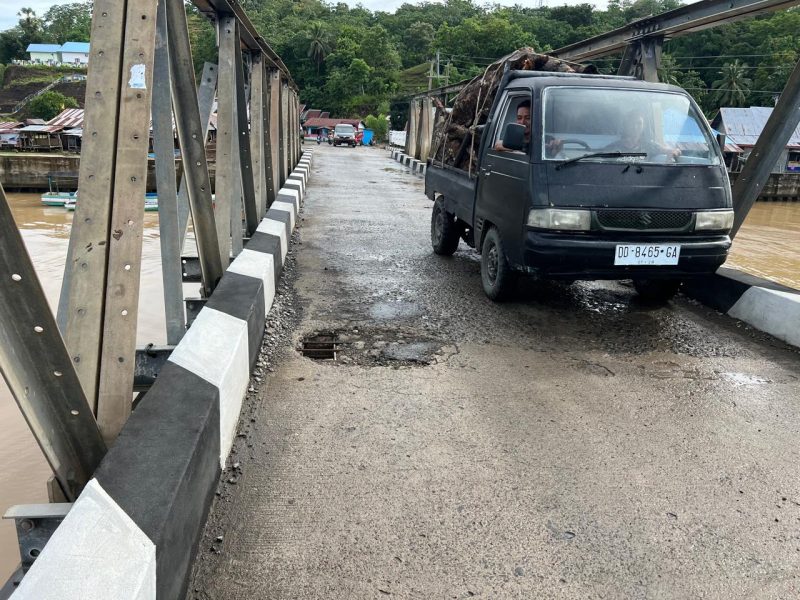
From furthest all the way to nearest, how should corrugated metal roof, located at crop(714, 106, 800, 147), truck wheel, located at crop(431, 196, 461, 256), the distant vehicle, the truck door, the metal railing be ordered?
the distant vehicle, corrugated metal roof, located at crop(714, 106, 800, 147), truck wheel, located at crop(431, 196, 461, 256), the truck door, the metal railing

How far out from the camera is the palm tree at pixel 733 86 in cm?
6106

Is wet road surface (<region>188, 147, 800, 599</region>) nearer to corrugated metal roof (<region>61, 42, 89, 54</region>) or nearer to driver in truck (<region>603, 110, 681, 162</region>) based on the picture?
driver in truck (<region>603, 110, 681, 162</region>)

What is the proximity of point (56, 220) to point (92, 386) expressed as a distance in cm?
2055

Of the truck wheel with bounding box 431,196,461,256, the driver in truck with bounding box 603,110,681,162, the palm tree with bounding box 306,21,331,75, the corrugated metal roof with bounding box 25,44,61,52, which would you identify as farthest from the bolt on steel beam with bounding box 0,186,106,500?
the corrugated metal roof with bounding box 25,44,61,52

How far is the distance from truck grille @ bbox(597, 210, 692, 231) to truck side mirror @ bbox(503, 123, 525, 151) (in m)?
0.85

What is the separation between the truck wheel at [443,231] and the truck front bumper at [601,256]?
2.72 m

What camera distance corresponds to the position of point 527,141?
5043 mm

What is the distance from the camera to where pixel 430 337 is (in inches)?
188

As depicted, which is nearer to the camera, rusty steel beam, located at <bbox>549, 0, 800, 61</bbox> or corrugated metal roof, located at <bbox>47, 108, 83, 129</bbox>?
rusty steel beam, located at <bbox>549, 0, 800, 61</bbox>

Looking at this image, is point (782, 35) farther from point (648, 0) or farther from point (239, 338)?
point (239, 338)

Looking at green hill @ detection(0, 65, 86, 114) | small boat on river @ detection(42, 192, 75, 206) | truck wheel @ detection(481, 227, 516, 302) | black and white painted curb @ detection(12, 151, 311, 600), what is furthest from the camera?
green hill @ detection(0, 65, 86, 114)

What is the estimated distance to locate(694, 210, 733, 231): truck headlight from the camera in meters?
4.78

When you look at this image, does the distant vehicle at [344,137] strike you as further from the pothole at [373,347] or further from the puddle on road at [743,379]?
the puddle on road at [743,379]

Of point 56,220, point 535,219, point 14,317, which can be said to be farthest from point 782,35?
point 14,317
